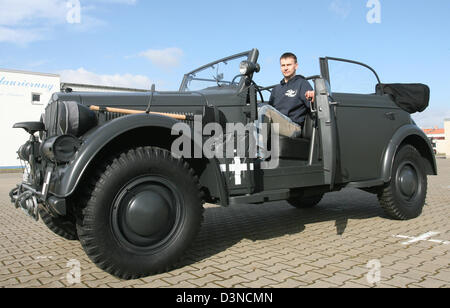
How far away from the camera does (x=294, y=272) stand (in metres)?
2.94

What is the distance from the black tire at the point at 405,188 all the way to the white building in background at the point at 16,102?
19114 mm

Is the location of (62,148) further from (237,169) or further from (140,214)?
(237,169)

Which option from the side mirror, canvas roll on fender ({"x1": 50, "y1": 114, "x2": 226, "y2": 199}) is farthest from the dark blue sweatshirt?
canvas roll on fender ({"x1": 50, "y1": 114, "x2": 226, "y2": 199})

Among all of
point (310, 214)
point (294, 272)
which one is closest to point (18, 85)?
point (310, 214)

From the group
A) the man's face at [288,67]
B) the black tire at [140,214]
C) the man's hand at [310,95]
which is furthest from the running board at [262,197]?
the man's face at [288,67]

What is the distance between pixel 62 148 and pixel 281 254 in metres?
2.13

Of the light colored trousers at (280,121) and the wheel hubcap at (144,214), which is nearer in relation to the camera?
the wheel hubcap at (144,214)

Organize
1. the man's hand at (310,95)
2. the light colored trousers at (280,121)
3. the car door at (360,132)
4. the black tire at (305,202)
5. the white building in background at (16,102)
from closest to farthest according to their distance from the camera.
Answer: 1. the light colored trousers at (280,121)
2. the man's hand at (310,95)
3. the car door at (360,132)
4. the black tire at (305,202)
5. the white building in background at (16,102)

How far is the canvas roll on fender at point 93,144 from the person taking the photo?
2611mm

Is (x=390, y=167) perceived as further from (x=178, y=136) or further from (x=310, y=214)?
(x=178, y=136)

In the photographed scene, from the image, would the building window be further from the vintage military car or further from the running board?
the running board

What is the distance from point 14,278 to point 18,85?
23244mm

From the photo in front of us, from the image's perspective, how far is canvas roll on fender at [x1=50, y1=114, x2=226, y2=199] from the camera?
261 centimetres

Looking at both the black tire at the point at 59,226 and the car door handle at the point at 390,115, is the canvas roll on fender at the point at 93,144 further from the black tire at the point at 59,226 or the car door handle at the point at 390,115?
the car door handle at the point at 390,115
